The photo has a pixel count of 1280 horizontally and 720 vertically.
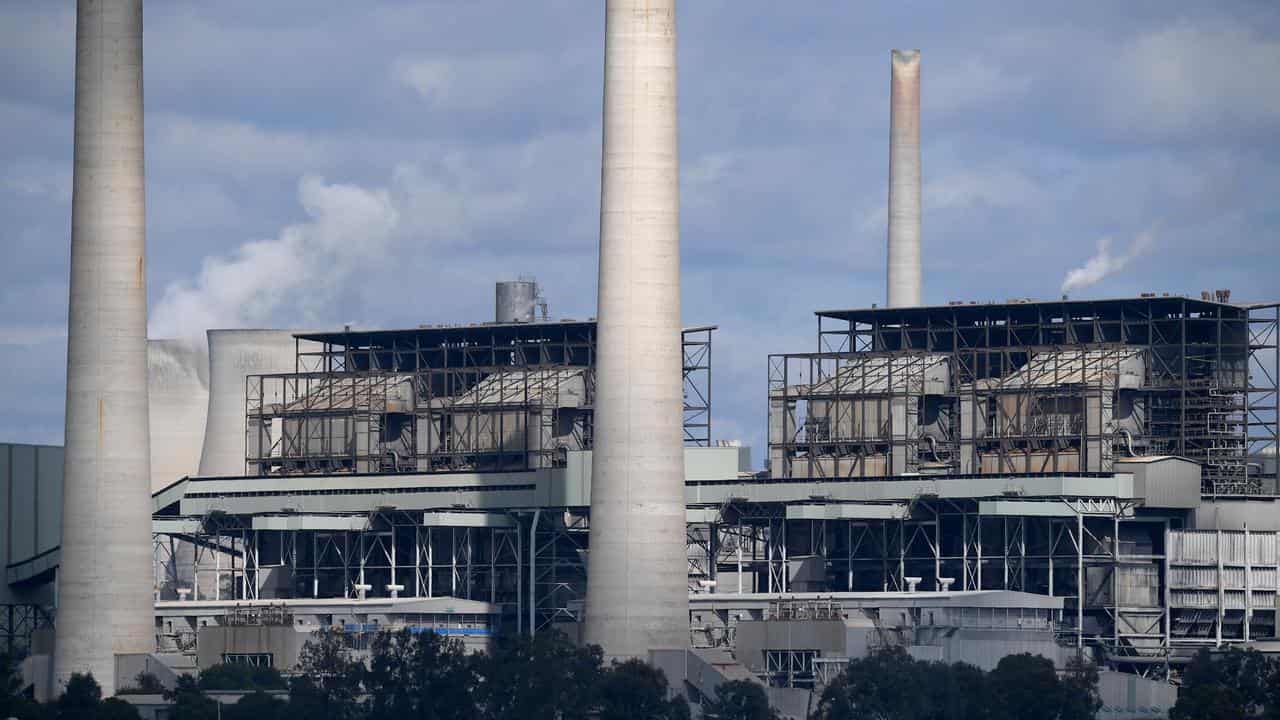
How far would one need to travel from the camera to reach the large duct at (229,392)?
146 metres

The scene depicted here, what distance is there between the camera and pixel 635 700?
3324 inches

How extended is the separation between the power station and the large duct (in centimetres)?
23

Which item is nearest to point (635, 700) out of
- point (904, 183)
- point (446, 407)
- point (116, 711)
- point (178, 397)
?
point (116, 711)

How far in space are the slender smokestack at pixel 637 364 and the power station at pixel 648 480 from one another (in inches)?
4.5

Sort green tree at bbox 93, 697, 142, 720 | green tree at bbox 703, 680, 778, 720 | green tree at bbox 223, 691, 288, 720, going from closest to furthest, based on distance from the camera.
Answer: green tree at bbox 223, 691, 288, 720 < green tree at bbox 93, 697, 142, 720 < green tree at bbox 703, 680, 778, 720

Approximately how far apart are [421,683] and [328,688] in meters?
3.76

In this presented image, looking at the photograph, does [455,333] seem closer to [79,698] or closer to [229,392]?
[229,392]

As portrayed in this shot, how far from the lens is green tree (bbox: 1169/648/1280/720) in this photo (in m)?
81.1

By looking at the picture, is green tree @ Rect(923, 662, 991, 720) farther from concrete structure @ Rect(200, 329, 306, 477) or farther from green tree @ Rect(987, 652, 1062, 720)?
concrete structure @ Rect(200, 329, 306, 477)

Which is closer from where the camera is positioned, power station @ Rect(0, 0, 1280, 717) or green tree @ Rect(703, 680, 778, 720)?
green tree @ Rect(703, 680, 778, 720)

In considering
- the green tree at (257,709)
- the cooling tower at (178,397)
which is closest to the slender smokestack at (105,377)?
the green tree at (257,709)

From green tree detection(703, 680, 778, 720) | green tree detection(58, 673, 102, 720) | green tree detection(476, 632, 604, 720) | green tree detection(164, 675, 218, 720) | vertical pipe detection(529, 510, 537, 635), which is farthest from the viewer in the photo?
vertical pipe detection(529, 510, 537, 635)

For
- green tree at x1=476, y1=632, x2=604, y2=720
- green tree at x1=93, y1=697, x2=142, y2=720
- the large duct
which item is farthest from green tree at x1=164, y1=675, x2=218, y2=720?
the large duct

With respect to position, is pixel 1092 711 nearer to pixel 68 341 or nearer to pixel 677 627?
pixel 677 627
